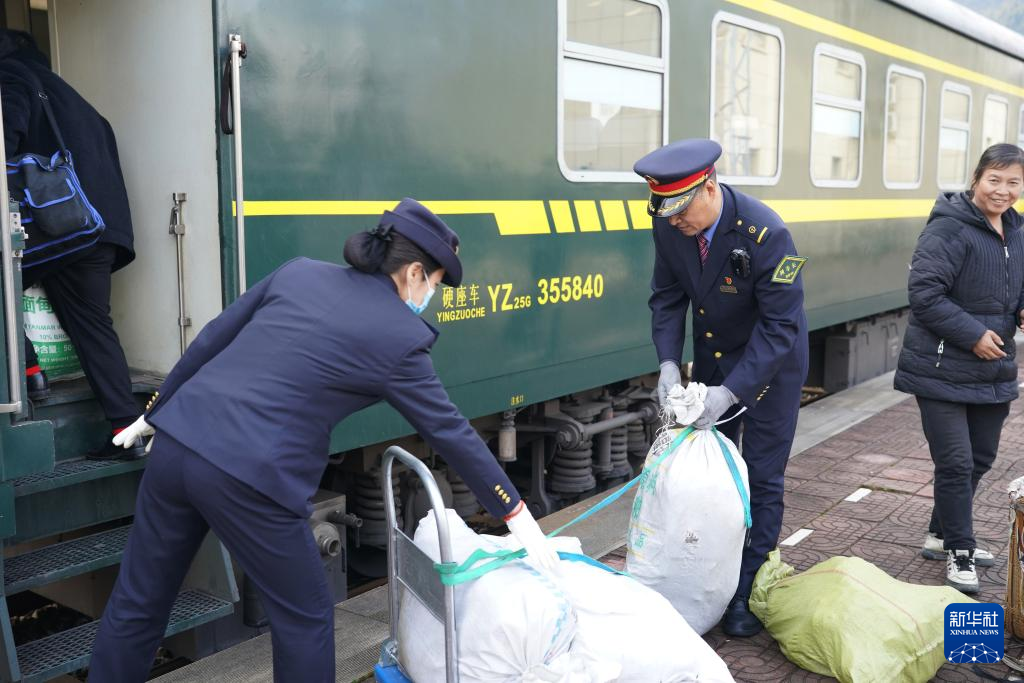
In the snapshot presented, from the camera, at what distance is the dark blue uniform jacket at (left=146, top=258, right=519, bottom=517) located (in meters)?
2.44

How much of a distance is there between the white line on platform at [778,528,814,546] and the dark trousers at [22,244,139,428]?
294 centimetres

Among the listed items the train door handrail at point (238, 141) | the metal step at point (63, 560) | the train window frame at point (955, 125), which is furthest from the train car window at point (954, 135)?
the metal step at point (63, 560)

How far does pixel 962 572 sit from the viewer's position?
412cm

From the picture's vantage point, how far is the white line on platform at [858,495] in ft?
18.1

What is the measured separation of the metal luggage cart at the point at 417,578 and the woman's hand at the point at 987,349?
2.44 metres

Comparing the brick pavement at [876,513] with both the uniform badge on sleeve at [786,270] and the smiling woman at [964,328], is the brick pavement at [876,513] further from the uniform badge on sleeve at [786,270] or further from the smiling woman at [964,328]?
the uniform badge on sleeve at [786,270]

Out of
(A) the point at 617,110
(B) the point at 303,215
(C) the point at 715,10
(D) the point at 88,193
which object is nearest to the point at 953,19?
(C) the point at 715,10

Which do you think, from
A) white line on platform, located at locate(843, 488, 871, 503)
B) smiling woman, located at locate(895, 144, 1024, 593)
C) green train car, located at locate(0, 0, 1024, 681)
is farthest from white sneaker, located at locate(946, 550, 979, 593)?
green train car, located at locate(0, 0, 1024, 681)

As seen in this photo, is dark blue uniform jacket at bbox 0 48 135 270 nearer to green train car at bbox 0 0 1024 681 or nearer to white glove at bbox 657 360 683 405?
green train car at bbox 0 0 1024 681

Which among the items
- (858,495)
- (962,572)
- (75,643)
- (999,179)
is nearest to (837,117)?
(858,495)

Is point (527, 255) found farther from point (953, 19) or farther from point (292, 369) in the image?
point (953, 19)

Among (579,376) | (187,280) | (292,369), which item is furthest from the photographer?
(579,376)

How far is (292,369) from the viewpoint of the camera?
246 cm

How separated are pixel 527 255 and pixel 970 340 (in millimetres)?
1902
